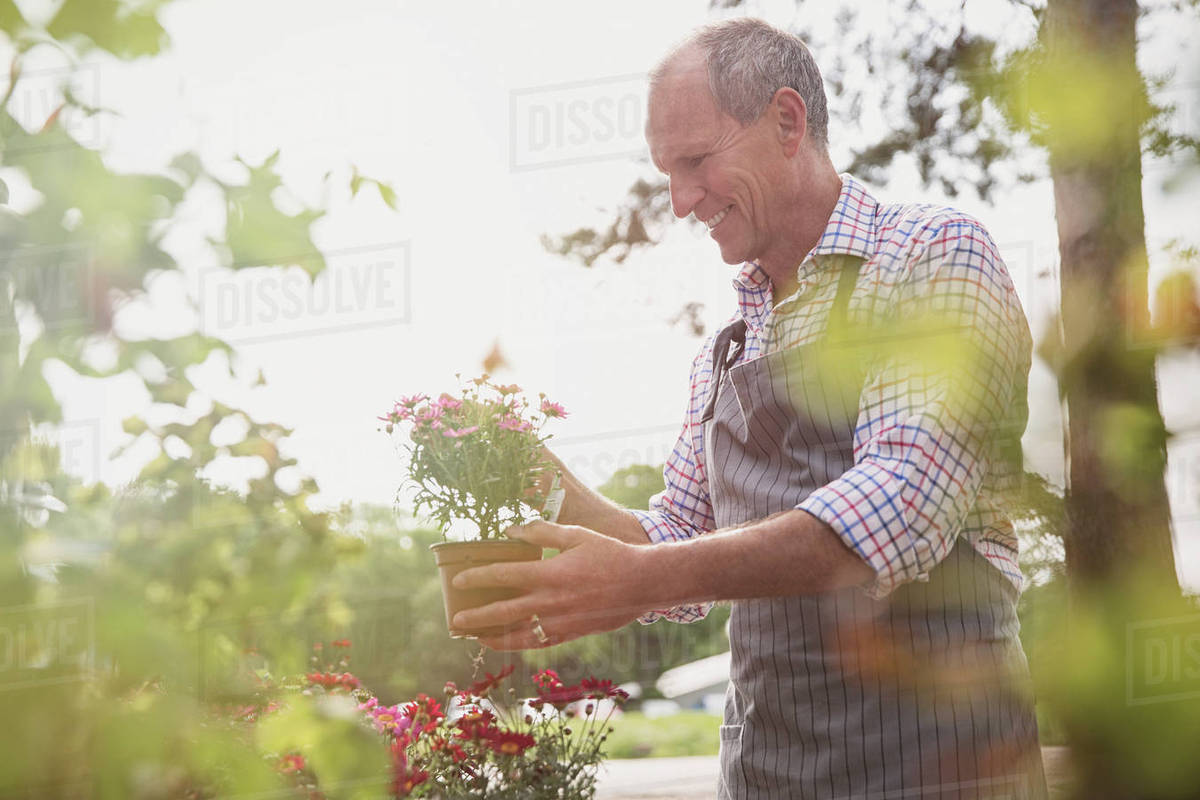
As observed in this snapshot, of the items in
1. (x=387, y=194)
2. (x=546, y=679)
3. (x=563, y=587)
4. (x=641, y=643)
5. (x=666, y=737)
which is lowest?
(x=666, y=737)

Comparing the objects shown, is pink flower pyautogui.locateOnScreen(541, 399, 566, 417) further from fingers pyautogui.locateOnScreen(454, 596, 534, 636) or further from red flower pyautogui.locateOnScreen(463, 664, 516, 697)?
red flower pyautogui.locateOnScreen(463, 664, 516, 697)

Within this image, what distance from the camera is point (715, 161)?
1.79 m

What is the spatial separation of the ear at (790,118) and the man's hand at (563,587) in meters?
0.85

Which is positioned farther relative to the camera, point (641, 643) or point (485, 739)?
point (641, 643)

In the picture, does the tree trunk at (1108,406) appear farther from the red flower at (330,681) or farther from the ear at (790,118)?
the red flower at (330,681)

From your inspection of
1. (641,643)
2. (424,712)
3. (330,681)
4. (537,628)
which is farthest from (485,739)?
(641,643)

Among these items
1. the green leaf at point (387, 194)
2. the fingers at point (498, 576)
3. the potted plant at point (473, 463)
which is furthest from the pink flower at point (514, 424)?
the green leaf at point (387, 194)

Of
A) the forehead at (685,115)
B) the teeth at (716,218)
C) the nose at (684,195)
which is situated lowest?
the teeth at (716,218)

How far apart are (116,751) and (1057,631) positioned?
383 mm

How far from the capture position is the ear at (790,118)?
1811 millimetres

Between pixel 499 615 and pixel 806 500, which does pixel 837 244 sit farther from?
pixel 499 615

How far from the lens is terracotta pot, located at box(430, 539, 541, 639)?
4.71 feet

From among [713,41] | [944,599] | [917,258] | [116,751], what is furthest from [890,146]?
[116,751]

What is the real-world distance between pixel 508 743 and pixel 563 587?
1766 mm
